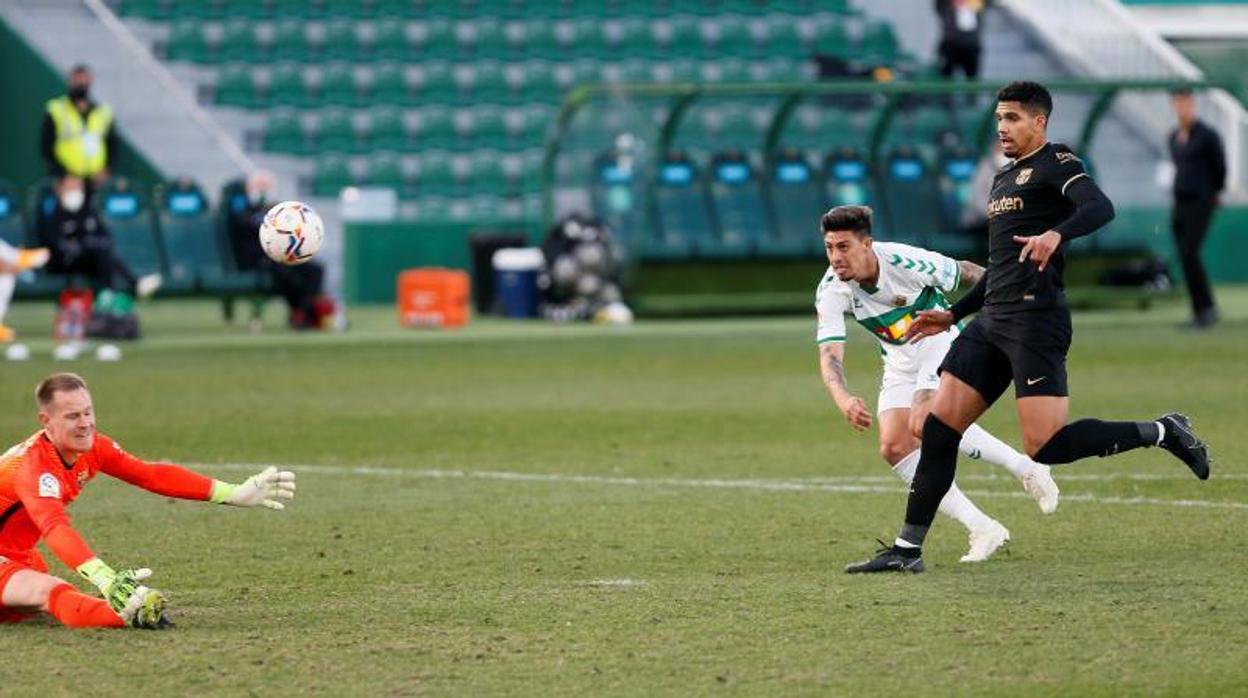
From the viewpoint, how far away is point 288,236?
1112cm

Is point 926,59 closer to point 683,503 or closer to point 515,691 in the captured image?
point 683,503

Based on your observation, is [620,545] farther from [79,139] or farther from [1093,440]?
[79,139]

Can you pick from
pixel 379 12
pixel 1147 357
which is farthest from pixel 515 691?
pixel 379 12

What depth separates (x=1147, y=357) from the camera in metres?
19.1

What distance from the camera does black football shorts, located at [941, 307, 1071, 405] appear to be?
8781 millimetres

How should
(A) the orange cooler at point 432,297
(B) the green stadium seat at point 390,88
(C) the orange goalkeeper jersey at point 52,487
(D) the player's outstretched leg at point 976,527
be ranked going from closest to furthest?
1. (C) the orange goalkeeper jersey at point 52,487
2. (D) the player's outstretched leg at point 976,527
3. (A) the orange cooler at point 432,297
4. (B) the green stadium seat at point 390,88

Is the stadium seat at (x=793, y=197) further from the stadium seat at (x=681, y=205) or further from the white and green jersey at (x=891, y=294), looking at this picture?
the white and green jersey at (x=891, y=294)

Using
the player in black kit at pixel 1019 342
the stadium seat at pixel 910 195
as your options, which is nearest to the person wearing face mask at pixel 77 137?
the stadium seat at pixel 910 195

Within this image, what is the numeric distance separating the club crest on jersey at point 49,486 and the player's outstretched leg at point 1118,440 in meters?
3.77

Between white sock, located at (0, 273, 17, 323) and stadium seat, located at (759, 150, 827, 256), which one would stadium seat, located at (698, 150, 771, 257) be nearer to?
stadium seat, located at (759, 150, 827, 256)

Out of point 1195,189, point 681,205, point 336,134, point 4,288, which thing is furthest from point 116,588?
point 336,134

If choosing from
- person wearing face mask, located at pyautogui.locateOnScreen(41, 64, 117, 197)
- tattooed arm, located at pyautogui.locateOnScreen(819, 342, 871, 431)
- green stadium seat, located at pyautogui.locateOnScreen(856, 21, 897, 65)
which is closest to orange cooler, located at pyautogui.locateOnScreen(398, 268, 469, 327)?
person wearing face mask, located at pyautogui.locateOnScreen(41, 64, 117, 197)

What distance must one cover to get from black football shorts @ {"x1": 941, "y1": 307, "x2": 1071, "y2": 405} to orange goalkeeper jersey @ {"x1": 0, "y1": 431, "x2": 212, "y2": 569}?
118 inches

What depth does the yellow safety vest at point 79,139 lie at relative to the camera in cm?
2341
